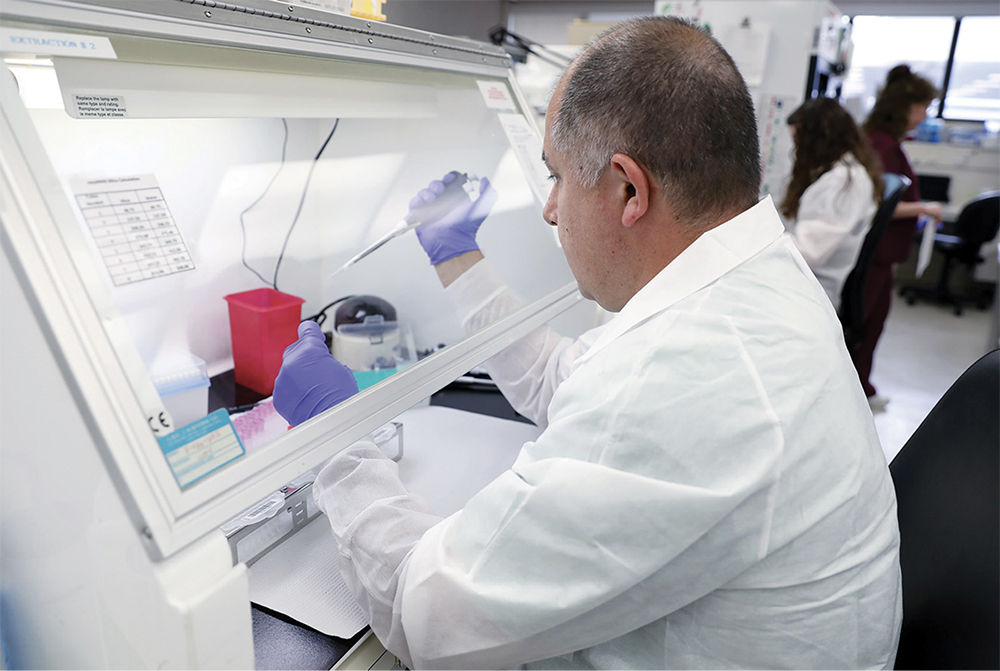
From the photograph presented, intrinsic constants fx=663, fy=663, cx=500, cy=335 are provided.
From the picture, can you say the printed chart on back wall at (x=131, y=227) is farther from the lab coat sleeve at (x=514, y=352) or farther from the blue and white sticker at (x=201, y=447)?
the lab coat sleeve at (x=514, y=352)

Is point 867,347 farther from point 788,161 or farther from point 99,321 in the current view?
point 99,321

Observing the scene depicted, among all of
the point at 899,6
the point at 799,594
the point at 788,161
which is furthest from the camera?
the point at 899,6

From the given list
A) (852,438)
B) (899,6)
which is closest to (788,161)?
(852,438)

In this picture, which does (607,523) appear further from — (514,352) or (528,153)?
(528,153)

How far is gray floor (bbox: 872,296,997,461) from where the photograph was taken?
327cm

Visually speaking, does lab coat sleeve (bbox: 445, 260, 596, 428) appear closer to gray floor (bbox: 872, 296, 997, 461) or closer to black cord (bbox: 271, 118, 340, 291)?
black cord (bbox: 271, 118, 340, 291)

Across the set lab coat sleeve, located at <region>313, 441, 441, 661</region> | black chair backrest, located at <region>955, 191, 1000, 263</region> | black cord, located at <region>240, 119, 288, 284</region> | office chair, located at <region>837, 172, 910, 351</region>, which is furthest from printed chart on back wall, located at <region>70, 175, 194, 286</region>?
black chair backrest, located at <region>955, 191, 1000, 263</region>

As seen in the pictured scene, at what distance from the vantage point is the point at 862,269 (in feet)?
9.16

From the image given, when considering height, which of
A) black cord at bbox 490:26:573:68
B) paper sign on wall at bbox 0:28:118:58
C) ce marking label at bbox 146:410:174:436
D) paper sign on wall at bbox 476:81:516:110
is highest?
paper sign on wall at bbox 0:28:118:58

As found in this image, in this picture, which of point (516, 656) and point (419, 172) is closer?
point (516, 656)

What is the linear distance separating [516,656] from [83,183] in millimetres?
626

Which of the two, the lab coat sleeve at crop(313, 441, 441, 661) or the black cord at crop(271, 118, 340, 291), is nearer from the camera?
the lab coat sleeve at crop(313, 441, 441, 661)

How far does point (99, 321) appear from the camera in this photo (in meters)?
0.53

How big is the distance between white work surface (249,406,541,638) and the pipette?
33 centimetres
